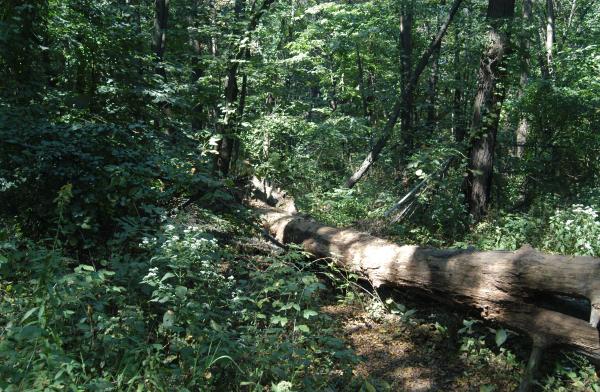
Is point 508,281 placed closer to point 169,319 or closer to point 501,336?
point 501,336

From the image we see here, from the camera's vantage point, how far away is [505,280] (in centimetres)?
415

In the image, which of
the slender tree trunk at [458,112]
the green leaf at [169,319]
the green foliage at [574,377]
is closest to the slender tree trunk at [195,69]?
the green leaf at [169,319]

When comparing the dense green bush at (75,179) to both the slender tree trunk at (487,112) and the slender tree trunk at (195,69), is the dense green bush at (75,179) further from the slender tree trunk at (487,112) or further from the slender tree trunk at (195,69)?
the slender tree trunk at (487,112)

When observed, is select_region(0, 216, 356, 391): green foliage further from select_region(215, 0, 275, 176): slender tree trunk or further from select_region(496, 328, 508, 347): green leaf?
select_region(215, 0, 275, 176): slender tree trunk

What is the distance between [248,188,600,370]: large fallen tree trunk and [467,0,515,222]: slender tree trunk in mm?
3694

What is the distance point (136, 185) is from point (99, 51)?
8.28ft

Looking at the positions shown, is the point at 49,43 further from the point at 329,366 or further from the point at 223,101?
the point at 329,366

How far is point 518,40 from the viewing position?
8516mm

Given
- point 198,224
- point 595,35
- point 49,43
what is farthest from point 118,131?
point 595,35

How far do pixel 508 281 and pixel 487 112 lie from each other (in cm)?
517

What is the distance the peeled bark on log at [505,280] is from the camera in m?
3.68

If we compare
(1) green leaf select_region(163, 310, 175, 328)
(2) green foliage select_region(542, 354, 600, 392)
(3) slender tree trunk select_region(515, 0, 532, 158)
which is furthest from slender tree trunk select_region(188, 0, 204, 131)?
(3) slender tree trunk select_region(515, 0, 532, 158)

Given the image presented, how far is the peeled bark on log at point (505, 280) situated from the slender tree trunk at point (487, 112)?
11.9 ft

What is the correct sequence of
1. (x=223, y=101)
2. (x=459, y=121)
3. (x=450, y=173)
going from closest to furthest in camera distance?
(x=450, y=173)
(x=223, y=101)
(x=459, y=121)
